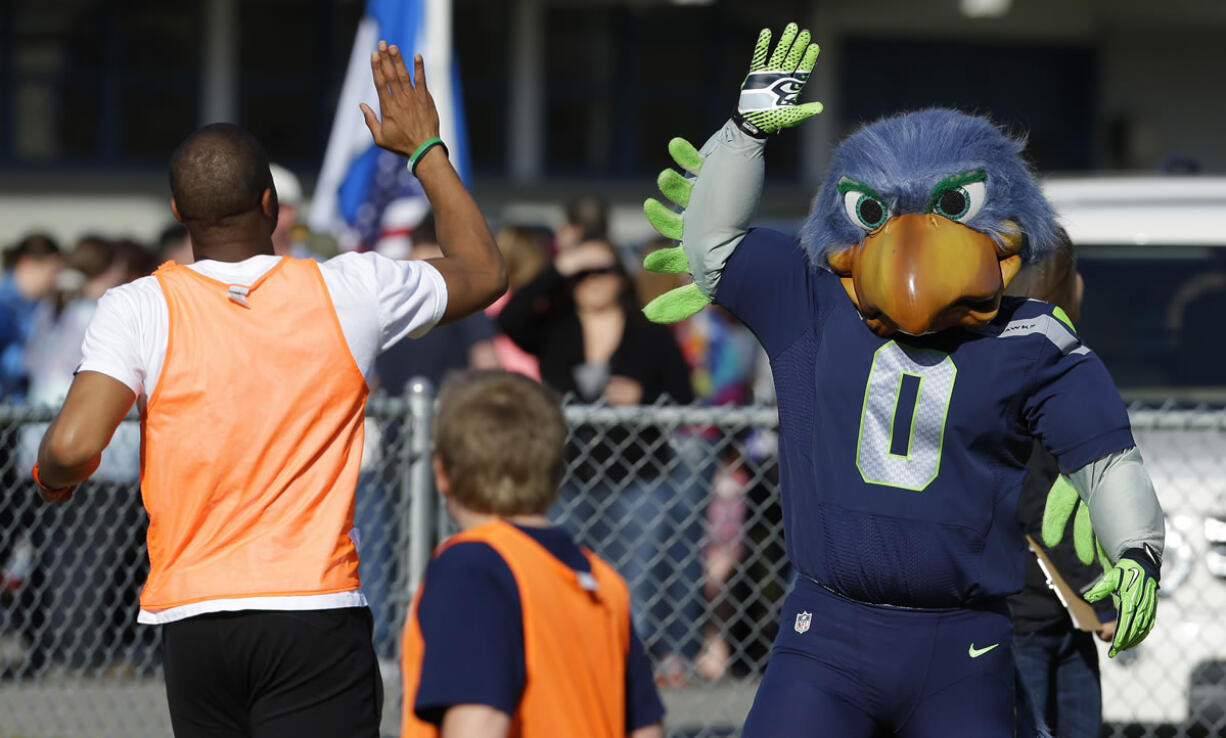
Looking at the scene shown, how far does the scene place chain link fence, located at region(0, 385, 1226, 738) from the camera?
16.1 ft

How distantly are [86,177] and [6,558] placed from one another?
689 cm

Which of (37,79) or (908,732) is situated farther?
(37,79)

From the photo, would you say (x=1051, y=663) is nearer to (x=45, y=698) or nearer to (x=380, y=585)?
(x=380, y=585)

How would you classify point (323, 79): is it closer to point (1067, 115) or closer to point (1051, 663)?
point (1067, 115)

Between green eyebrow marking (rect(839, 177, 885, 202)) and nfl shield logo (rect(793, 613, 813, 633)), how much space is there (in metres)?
0.82

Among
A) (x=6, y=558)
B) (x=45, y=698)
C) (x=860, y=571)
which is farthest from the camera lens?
(x=6, y=558)

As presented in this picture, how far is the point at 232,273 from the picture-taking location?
311 cm

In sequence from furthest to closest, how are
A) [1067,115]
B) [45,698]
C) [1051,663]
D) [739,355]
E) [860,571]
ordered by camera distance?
[1067,115], [739,355], [45,698], [1051,663], [860,571]

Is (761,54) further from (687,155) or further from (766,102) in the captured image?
(687,155)

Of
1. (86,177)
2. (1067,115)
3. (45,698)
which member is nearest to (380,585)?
(45,698)

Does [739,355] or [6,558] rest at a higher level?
[739,355]

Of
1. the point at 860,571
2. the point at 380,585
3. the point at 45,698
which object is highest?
the point at 860,571

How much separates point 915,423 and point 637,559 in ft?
9.51

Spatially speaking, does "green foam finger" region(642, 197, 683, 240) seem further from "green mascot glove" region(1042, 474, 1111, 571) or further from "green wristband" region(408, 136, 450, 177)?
"green mascot glove" region(1042, 474, 1111, 571)
